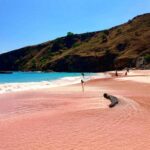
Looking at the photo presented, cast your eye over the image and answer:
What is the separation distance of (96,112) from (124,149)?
279 inches

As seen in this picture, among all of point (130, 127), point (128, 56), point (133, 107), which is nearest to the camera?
point (130, 127)

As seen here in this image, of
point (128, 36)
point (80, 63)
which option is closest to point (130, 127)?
point (80, 63)

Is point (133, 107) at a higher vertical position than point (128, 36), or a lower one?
lower

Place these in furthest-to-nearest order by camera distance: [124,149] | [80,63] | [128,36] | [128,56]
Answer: [128,36] < [80,63] < [128,56] < [124,149]

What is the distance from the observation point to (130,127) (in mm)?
13750

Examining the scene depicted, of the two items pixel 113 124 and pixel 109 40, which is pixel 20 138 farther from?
pixel 109 40

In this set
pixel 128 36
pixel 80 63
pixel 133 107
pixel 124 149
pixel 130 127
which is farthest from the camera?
pixel 128 36

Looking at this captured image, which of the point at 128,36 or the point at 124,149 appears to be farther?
the point at 128,36

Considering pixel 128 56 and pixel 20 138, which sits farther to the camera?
pixel 128 56

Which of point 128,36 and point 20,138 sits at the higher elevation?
point 128,36

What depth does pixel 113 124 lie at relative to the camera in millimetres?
14422

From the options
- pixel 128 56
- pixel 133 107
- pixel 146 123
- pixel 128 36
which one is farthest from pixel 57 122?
pixel 128 36

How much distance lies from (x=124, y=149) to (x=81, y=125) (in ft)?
13.0

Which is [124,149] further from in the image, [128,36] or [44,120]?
[128,36]
